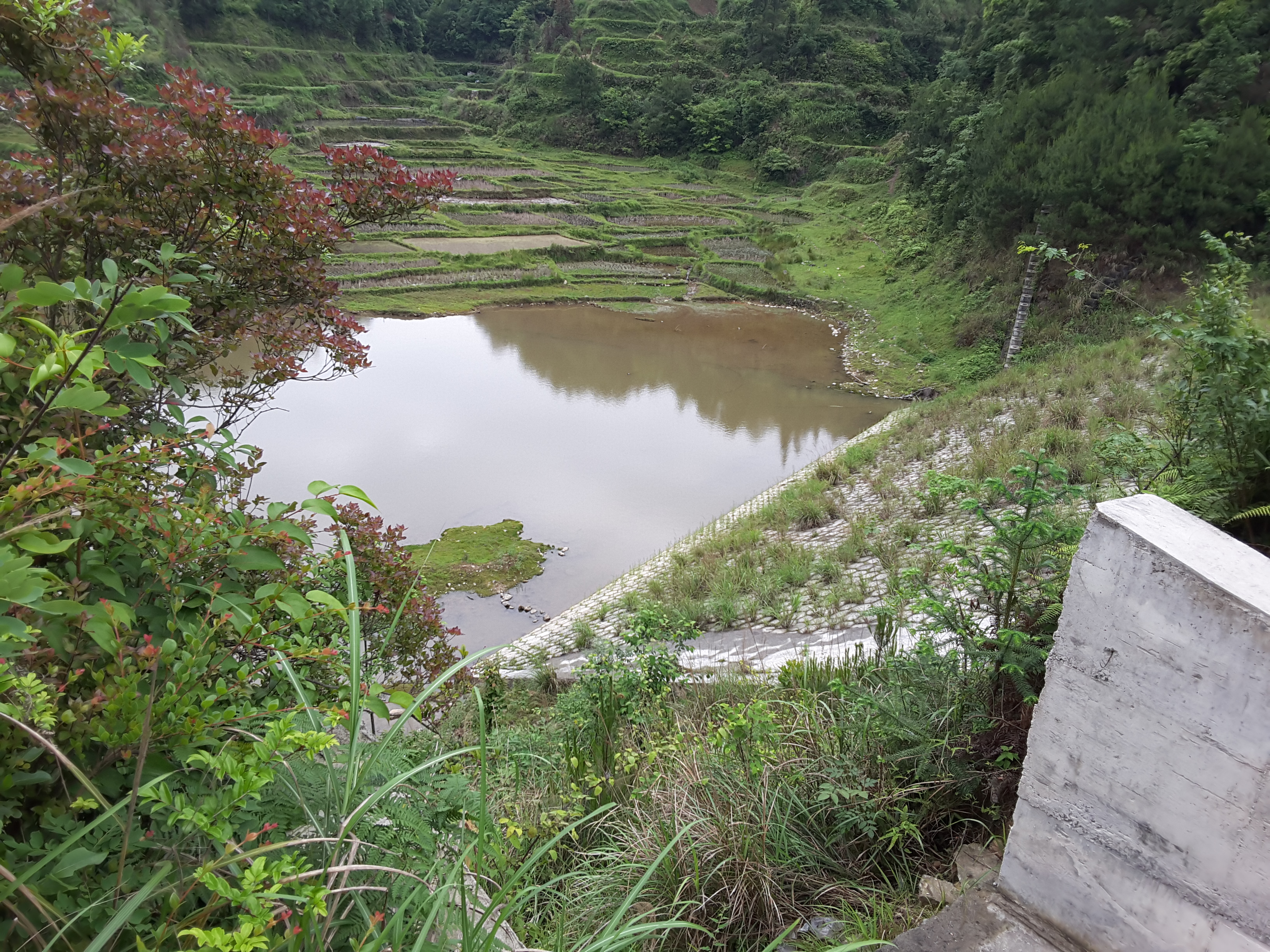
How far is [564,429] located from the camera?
46.9ft

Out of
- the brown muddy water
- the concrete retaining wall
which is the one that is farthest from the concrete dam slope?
the brown muddy water

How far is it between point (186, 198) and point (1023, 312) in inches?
607

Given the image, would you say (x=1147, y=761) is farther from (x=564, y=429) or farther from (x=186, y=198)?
(x=564, y=429)

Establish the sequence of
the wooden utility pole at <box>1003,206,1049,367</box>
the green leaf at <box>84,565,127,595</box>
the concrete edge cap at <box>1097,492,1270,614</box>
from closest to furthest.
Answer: the green leaf at <box>84,565,127,595</box> → the concrete edge cap at <box>1097,492,1270,614</box> → the wooden utility pole at <box>1003,206,1049,367</box>

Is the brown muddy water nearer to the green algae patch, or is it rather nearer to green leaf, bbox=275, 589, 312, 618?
the green algae patch

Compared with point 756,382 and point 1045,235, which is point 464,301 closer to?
point 756,382

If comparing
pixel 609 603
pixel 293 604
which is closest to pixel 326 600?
pixel 293 604

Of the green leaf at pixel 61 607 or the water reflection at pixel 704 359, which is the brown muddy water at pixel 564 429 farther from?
the green leaf at pixel 61 607

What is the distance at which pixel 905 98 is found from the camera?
43.3 meters

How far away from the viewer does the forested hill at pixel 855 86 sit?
1357 centimetres

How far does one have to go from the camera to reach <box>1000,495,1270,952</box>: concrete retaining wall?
5.48 feet

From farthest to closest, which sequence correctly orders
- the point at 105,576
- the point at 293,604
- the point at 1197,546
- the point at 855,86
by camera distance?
the point at 855,86 < the point at 1197,546 < the point at 293,604 < the point at 105,576

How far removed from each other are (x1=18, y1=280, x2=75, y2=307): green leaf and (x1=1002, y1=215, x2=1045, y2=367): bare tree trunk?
1554 centimetres

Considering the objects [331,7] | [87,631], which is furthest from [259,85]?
[87,631]
